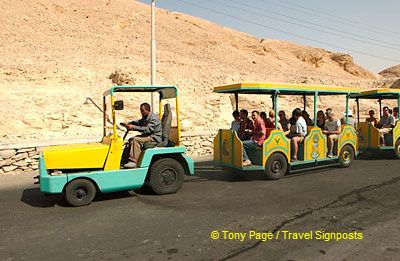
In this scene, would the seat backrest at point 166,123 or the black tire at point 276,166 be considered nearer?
the seat backrest at point 166,123

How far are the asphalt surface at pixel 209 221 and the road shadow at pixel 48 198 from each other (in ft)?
0.07

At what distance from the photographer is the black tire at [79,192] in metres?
5.63

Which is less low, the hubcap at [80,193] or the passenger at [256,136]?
the passenger at [256,136]

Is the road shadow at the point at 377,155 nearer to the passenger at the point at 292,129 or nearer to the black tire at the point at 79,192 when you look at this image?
the passenger at the point at 292,129

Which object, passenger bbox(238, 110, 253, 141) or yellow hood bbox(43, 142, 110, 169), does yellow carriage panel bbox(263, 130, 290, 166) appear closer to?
passenger bbox(238, 110, 253, 141)

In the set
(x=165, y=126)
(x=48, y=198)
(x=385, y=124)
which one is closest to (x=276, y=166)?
(x=165, y=126)

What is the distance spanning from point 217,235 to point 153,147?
2649 millimetres

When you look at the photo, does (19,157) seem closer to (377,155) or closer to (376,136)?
(376,136)

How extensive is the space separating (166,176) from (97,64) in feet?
61.6

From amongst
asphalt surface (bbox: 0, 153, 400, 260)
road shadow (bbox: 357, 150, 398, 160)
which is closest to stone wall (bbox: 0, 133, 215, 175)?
asphalt surface (bbox: 0, 153, 400, 260)

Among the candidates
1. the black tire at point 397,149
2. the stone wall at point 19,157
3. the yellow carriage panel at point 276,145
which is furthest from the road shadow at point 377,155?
the stone wall at point 19,157

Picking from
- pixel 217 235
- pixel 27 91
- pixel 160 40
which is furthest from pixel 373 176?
pixel 160 40

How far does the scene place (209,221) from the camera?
489 cm

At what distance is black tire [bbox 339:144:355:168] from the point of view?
9164mm
